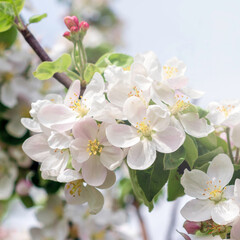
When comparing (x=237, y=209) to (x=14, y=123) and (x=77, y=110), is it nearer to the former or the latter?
Answer: (x=77, y=110)

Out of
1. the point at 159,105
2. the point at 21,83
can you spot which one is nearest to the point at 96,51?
the point at 21,83

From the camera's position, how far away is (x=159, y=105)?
0.54 m

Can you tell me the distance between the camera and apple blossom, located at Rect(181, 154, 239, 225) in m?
0.54

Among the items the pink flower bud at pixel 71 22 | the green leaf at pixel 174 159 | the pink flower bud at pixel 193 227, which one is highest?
the pink flower bud at pixel 71 22

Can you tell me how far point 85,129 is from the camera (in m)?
0.54

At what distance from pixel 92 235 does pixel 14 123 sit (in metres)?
0.43

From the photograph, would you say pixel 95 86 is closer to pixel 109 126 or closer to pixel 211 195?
pixel 109 126

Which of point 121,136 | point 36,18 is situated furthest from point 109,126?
point 36,18

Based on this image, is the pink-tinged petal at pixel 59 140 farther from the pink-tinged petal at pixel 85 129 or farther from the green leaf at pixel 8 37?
the green leaf at pixel 8 37

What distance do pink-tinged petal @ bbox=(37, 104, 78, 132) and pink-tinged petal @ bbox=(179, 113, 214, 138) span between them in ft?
0.46

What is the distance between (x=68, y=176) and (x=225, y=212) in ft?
0.63

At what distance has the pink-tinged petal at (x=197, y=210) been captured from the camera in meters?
0.54

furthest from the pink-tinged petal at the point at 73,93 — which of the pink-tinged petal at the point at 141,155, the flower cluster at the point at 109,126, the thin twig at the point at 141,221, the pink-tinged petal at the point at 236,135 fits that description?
the thin twig at the point at 141,221

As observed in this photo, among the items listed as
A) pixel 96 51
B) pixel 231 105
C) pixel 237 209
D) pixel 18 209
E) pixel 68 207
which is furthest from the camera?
pixel 96 51
